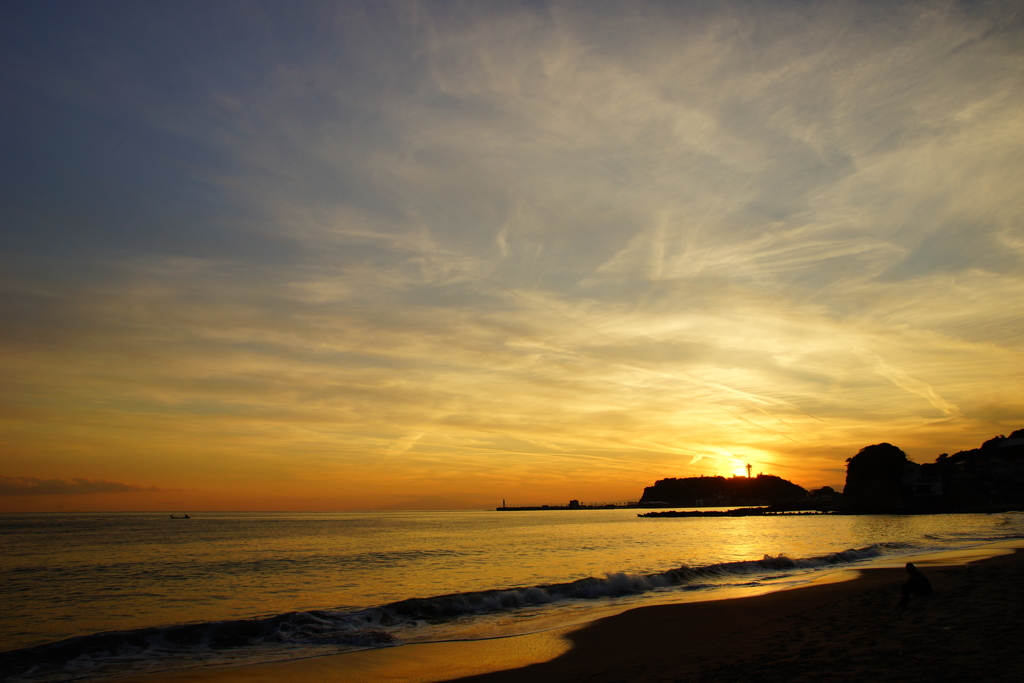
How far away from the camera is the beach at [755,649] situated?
10.3 meters

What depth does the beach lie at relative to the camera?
10.3 m

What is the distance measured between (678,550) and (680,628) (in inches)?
1345

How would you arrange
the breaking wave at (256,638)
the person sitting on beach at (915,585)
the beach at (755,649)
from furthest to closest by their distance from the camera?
1. the person sitting on beach at (915,585)
2. the breaking wave at (256,638)
3. the beach at (755,649)

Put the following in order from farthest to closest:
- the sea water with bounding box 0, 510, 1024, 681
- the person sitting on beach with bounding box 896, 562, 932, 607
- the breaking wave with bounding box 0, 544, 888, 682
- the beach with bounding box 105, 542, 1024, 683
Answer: the person sitting on beach with bounding box 896, 562, 932, 607 < the sea water with bounding box 0, 510, 1024, 681 < the breaking wave with bounding box 0, 544, 888, 682 < the beach with bounding box 105, 542, 1024, 683

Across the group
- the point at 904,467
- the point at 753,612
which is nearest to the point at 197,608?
the point at 753,612

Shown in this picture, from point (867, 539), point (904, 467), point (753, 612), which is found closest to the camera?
point (753, 612)

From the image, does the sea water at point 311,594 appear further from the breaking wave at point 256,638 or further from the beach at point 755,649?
the beach at point 755,649

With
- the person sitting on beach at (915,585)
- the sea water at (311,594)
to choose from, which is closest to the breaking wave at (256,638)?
the sea water at (311,594)

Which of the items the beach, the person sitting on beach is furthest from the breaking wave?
the person sitting on beach

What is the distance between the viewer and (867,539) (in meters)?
55.1

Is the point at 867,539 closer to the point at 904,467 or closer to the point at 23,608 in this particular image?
the point at 23,608

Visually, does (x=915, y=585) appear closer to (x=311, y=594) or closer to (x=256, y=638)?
(x=256, y=638)

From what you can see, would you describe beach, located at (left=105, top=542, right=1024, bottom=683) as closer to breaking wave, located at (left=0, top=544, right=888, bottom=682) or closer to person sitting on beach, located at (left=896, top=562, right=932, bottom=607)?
person sitting on beach, located at (left=896, top=562, right=932, bottom=607)

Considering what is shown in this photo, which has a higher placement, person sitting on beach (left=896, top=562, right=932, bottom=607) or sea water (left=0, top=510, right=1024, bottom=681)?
person sitting on beach (left=896, top=562, right=932, bottom=607)
